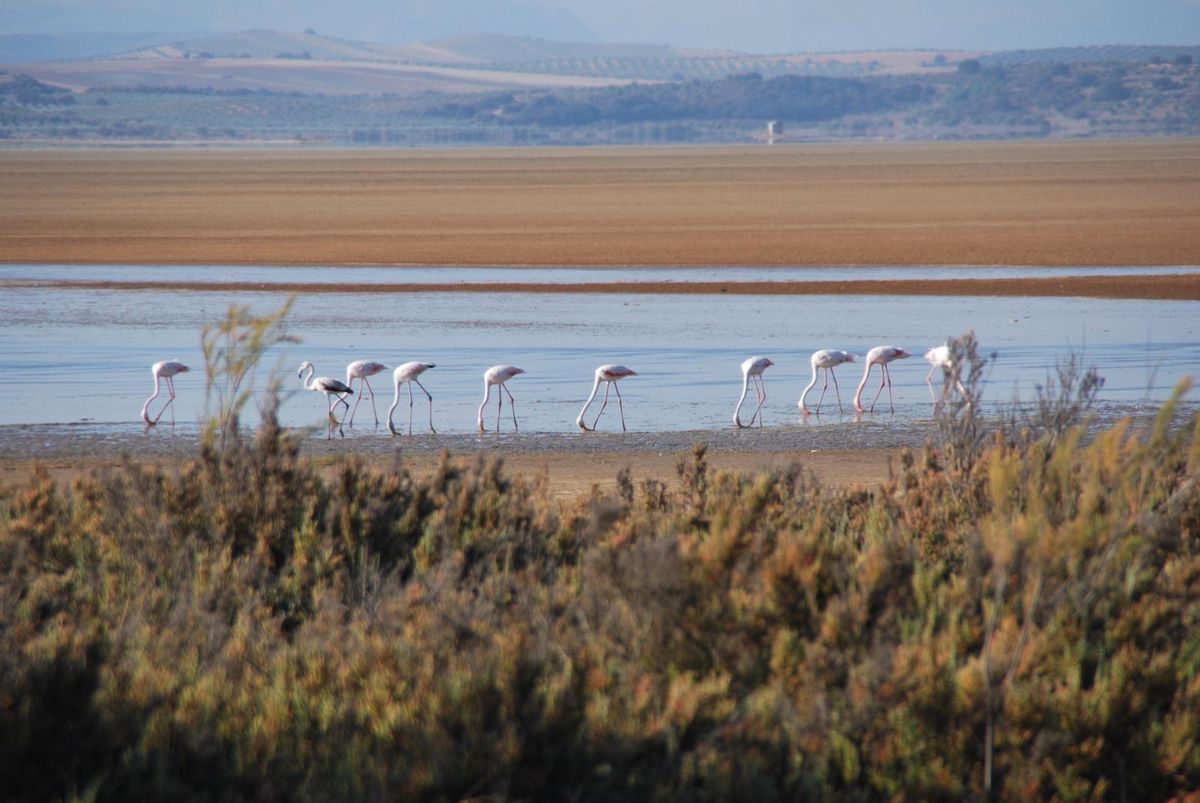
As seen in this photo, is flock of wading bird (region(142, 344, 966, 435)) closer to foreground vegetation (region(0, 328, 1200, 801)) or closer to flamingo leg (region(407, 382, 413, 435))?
flamingo leg (region(407, 382, 413, 435))

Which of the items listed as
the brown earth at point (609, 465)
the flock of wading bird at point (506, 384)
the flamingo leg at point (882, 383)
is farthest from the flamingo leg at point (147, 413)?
the flamingo leg at point (882, 383)

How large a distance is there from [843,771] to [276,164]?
303ft

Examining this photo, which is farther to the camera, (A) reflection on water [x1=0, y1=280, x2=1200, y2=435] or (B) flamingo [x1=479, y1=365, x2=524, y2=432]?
(A) reflection on water [x1=0, y1=280, x2=1200, y2=435]

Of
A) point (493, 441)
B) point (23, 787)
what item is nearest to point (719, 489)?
point (23, 787)

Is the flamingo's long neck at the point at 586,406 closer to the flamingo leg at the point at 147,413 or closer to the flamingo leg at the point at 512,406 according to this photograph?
the flamingo leg at the point at 512,406

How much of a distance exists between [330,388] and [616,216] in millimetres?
30050

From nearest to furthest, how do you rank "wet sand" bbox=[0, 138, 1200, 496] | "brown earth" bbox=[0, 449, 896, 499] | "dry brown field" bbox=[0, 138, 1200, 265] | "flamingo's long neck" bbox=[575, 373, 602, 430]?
"brown earth" bbox=[0, 449, 896, 499], "wet sand" bbox=[0, 138, 1200, 496], "flamingo's long neck" bbox=[575, 373, 602, 430], "dry brown field" bbox=[0, 138, 1200, 265]

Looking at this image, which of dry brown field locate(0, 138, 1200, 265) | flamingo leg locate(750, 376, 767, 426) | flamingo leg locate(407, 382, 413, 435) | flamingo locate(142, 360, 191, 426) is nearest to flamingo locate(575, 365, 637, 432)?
flamingo leg locate(750, 376, 767, 426)

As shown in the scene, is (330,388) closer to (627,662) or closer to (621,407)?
(621,407)

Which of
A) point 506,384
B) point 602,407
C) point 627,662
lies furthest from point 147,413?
point 627,662

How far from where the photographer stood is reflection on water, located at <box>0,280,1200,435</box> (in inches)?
641

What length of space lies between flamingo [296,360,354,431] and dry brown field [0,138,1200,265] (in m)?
16.2

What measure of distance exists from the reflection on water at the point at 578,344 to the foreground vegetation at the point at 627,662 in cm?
764

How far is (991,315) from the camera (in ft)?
77.9
